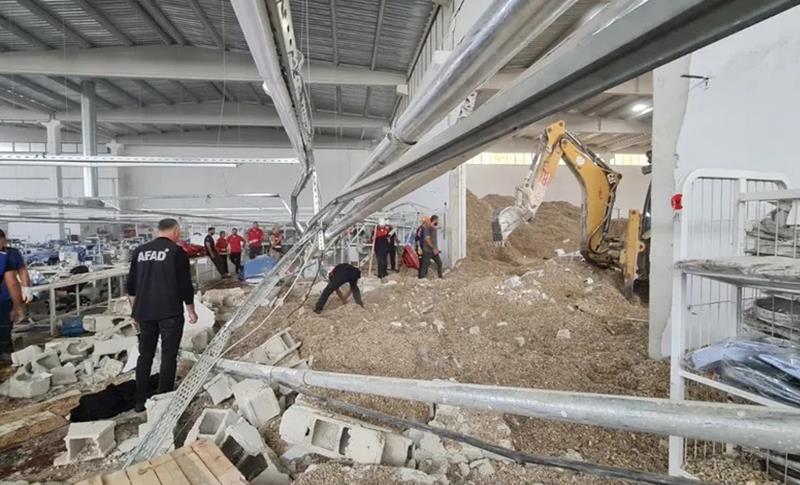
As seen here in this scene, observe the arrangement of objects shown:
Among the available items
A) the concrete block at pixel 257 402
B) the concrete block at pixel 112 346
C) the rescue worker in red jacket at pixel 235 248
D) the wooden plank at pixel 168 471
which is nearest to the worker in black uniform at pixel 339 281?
the concrete block at pixel 112 346

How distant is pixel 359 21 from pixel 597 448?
7.39 metres

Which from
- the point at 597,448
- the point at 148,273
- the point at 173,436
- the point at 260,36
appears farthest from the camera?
the point at 148,273

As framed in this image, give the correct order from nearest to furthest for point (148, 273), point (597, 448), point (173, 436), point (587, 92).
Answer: point (587, 92), point (597, 448), point (173, 436), point (148, 273)

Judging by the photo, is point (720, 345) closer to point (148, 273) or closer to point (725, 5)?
point (725, 5)

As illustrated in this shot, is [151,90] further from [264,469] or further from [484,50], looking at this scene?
[484,50]

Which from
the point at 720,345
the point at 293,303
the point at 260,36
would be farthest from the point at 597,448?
the point at 293,303

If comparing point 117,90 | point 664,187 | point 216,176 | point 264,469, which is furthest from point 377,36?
point 216,176

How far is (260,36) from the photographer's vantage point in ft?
4.61

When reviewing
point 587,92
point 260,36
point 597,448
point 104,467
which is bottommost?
point 104,467

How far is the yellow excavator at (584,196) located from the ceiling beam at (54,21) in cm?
825

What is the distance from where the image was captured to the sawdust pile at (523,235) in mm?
9820

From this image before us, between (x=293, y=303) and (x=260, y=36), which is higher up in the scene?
(x=260, y=36)

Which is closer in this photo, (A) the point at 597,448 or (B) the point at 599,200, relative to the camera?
(A) the point at 597,448

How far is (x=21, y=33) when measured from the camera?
24.8 ft
